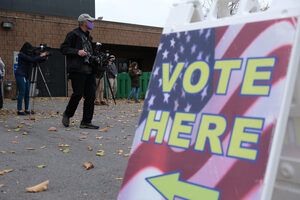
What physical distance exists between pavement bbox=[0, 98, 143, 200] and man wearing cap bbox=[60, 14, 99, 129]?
0.64m

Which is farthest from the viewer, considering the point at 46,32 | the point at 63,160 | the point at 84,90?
the point at 46,32

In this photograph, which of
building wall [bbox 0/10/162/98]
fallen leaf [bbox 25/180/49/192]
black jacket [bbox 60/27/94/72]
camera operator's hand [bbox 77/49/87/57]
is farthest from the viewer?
building wall [bbox 0/10/162/98]

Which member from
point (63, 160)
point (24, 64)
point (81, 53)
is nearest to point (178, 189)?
point (63, 160)

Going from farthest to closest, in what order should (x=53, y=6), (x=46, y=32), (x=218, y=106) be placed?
1. (x=53, y=6)
2. (x=46, y=32)
3. (x=218, y=106)

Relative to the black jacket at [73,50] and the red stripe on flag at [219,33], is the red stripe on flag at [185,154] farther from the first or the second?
the black jacket at [73,50]

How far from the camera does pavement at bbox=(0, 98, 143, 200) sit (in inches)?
127

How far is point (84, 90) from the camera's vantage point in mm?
6512

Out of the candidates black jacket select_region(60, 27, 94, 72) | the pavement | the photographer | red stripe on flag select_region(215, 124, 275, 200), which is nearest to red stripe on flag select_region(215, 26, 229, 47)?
red stripe on flag select_region(215, 124, 275, 200)

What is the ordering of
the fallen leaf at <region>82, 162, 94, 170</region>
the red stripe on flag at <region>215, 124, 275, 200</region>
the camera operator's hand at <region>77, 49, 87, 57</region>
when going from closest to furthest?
1. the red stripe on flag at <region>215, 124, 275, 200</region>
2. the fallen leaf at <region>82, 162, 94, 170</region>
3. the camera operator's hand at <region>77, 49, 87, 57</region>

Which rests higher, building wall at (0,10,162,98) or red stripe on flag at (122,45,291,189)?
building wall at (0,10,162,98)

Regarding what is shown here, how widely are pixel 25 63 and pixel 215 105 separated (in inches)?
310

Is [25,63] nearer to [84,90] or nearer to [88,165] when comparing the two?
[84,90]

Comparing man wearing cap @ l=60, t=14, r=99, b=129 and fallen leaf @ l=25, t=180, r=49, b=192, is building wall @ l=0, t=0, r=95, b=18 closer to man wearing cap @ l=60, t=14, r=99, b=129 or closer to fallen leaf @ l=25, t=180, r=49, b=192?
man wearing cap @ l=60, t=14, r=99, b=129

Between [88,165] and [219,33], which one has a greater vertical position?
[219,33]
